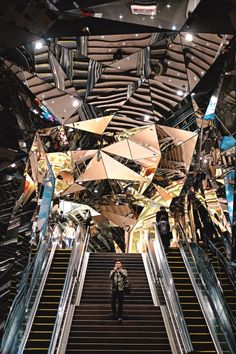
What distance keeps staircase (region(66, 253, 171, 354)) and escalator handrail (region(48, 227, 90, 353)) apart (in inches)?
16.8

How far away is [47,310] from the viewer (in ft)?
30.1

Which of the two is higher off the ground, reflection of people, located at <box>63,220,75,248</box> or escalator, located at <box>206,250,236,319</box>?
→ reflection of people, located at <box>63,220,75,248</box>

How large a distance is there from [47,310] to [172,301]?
298 cm

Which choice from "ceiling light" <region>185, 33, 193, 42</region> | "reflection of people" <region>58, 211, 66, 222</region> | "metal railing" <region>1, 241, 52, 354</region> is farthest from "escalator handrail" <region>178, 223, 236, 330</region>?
"reflection of people" <region>58, 211, 66, 222</region>

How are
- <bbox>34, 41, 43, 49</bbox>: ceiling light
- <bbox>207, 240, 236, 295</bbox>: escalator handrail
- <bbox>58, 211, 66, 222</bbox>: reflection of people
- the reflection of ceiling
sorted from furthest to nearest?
<bbox>58, 211, 66, 222</bbox>: reflection of people → <bbox>34, 41, 43, 49</bbox>: ceiling light → <bbox>207, 240, 236, 295</bbox>: escalator handrail → the reflection of ceiling

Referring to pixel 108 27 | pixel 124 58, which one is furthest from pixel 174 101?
pixel 108 27

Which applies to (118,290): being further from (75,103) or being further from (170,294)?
(75,103)

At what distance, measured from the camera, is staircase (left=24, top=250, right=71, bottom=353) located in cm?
805

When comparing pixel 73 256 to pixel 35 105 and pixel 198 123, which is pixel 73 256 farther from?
pixel 198 123

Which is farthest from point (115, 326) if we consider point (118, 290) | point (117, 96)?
point (117, 96)

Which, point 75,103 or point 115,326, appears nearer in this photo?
point 115,326

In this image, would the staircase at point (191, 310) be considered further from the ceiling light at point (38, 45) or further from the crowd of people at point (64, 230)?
the ceiling light at point (38, 45)

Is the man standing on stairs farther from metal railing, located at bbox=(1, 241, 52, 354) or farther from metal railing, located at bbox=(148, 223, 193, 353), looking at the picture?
metal railing, located at bbox=(1, 241, 52, 354)

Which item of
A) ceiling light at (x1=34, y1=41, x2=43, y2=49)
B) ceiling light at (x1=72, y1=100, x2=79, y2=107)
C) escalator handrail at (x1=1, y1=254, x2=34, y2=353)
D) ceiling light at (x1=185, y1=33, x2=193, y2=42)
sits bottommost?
escalator handrail at (x1=1, y1=254, x2=34, y2=353)
